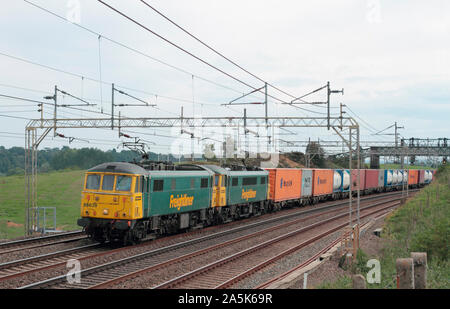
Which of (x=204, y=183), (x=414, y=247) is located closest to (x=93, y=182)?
(x=204, y=183)

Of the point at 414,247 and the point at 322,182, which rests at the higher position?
the point at 322,182

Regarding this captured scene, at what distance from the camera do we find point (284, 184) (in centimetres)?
3800

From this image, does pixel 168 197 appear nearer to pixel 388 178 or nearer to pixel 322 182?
pixel 322 182

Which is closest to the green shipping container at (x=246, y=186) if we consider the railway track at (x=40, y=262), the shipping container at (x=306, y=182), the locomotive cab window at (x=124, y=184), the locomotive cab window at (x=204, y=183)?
the locomotive cab window at (x=204, y=183)

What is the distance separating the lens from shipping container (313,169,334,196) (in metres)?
44.8

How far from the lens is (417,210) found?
29.5 meters

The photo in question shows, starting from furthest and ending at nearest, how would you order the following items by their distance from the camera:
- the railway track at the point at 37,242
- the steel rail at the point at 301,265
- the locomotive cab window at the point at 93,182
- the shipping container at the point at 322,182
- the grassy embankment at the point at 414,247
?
the shipping container at the point at 322,182
the locomotive cab window at the point at 93,182
the railway track at the point at 37,242
the steel rail at the point at 301,265
the grassy embankment at the point at 414,247

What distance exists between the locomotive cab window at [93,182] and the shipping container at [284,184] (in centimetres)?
1866

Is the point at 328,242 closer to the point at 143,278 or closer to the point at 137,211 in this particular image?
the point at 137,211

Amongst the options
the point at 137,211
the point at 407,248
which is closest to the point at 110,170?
the point at 137,211

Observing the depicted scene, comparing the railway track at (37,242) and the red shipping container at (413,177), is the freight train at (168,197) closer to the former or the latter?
the railway track at (37,242)

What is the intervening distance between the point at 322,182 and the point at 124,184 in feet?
101

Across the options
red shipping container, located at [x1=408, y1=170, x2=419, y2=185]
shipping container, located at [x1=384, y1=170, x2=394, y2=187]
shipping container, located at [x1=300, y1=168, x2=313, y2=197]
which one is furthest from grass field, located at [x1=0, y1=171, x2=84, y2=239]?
red shipping container, located at [x1=408, y1=170, x2=419, y2=185]

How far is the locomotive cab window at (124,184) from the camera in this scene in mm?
18891
